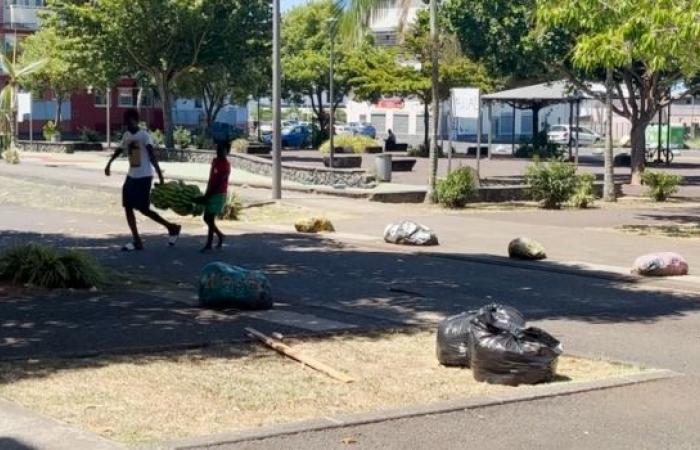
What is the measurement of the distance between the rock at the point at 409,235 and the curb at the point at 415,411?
9.74 meters

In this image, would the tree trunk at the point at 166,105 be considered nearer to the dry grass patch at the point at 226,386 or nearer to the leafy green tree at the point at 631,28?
the leafy green tree at the point at 631,28

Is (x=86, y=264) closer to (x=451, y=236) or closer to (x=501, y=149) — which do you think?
(x=451, y=236)

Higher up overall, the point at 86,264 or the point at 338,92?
the point at 338,92

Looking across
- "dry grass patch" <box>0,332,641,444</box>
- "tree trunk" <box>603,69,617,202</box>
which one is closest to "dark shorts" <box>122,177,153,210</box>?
"dry grass patch" <box>0,332,641,444</box>

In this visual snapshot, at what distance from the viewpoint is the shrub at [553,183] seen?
27.9 metres

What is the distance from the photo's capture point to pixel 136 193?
16.2 metres

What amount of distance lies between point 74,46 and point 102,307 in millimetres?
34627

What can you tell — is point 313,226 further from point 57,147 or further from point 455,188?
point 57,147

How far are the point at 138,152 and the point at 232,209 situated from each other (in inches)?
266

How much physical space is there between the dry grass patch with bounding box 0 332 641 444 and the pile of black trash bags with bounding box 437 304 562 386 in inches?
5.3

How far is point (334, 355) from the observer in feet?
31.6

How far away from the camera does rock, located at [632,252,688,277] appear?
15.7 metres

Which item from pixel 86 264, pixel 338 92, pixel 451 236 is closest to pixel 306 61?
pixel 338 92

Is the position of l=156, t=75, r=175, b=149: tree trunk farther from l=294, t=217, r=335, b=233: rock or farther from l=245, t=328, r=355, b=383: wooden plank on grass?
l=245, t=328, r=355, b=383: wooden plank on grass
